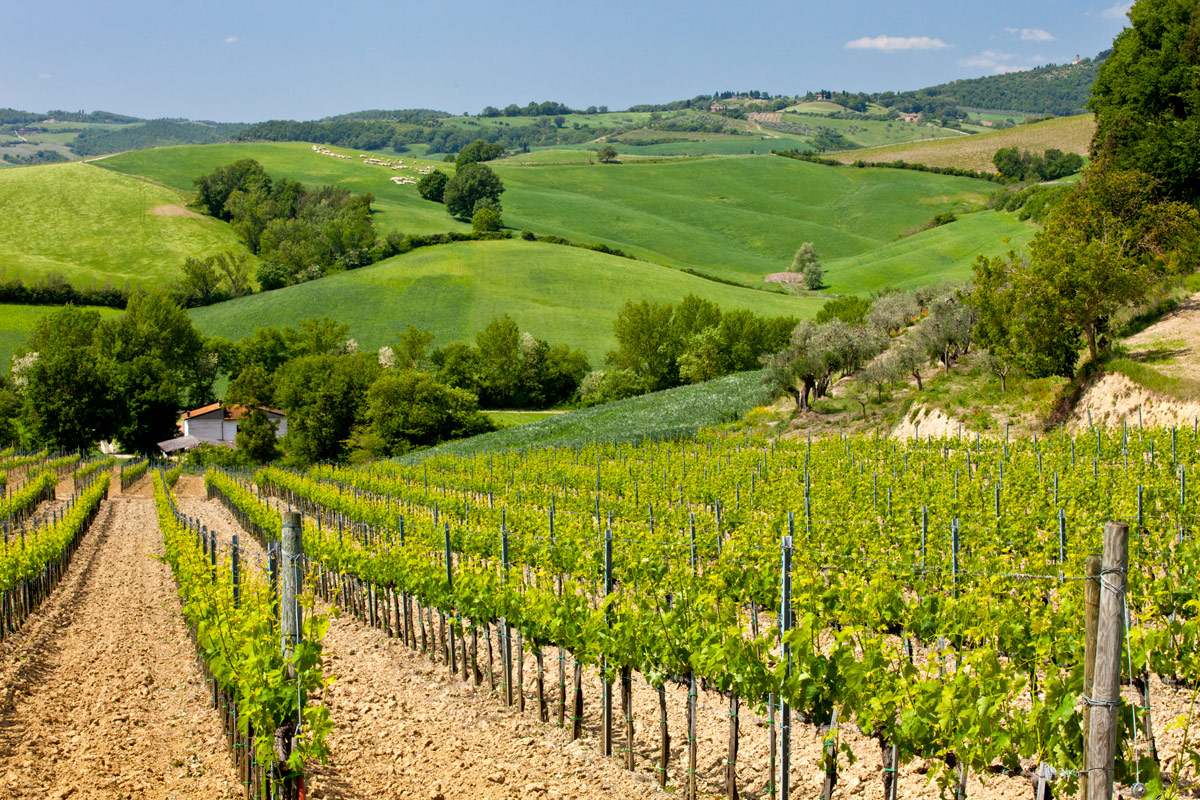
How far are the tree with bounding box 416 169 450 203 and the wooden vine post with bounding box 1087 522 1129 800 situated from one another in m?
125

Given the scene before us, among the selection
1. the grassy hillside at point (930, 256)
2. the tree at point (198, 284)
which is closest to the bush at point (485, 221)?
the tree at point (198, 284)

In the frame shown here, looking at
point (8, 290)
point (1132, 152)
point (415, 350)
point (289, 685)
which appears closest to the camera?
point (289, 685)

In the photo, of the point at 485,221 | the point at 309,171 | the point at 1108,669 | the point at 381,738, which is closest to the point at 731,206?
the point at 485,221

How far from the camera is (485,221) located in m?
105

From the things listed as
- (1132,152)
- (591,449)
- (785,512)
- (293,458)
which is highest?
(1132,152)

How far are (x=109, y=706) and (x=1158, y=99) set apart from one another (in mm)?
47779

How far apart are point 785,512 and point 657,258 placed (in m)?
88.5

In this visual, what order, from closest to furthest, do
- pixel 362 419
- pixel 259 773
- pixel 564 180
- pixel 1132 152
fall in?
pixel 259 773 → pixel 1132 152 → pixel 362 419 → pixel 564 180

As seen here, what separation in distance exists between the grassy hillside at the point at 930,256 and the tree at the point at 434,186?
5453 cm

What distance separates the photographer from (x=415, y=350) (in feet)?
239

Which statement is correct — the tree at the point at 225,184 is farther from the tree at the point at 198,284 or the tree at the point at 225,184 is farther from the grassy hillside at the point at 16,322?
the grassy hillside at the point at 16,322

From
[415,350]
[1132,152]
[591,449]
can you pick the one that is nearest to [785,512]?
[591,449]

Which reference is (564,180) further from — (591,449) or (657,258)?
(591,449)

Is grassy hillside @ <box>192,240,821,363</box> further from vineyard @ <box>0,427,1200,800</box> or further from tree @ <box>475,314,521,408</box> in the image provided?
vineyard @ <box>0,427,1200,800</box>
